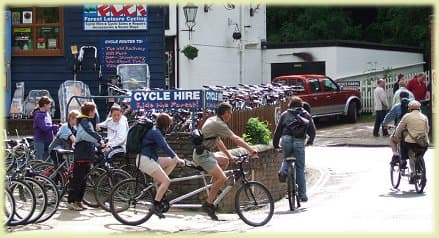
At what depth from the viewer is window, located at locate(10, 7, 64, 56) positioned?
1852cm

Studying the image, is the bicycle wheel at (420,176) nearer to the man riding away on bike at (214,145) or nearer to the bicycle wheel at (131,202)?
the man riding away on bike at (214,145)

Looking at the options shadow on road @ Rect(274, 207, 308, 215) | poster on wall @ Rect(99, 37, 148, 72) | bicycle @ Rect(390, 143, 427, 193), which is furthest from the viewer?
poster on wall @ Rect(99, 37, 148, 72)

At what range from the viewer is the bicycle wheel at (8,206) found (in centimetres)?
990

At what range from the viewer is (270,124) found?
16.4 meters

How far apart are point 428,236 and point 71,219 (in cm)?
469

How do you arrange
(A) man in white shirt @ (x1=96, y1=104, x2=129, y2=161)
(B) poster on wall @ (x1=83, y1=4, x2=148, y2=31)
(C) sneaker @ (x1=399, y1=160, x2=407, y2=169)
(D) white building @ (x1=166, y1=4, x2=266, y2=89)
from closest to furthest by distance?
1. (A) man in white shirt @ (x1=96, y1=104, x2=129, y2=161)
2. (C) sneaker @ (x1=399, y1=160, x2=407, y2=169)
3. (B) poster on wall @ (x1=83, y1=4, x2=148, y2=31)
4. (D) white building @ (x1=166, y1=4, x2=266, y2=89)

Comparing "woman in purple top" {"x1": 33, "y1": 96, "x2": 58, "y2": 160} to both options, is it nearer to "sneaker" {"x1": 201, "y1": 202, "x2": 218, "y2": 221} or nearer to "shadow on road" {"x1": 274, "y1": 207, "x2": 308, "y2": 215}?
"sneaker" {"x1": 201, "y1": 202, "x2": 218, "y2": 221}

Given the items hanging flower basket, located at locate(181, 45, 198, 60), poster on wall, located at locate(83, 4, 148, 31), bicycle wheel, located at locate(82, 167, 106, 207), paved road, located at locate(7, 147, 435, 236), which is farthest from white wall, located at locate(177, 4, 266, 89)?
bicycle wheel, located at locate(82, 167, 106, 207)

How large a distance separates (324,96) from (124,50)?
29.3 ft

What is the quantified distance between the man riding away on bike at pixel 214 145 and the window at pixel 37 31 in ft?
28.9

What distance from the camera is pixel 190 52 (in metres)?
25.3

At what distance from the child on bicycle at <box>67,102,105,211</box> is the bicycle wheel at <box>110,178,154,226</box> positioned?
2.93 feet

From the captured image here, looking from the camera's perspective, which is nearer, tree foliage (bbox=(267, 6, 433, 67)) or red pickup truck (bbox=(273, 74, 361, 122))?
red pickup truck (bbox=(273, 74, 361, 122))

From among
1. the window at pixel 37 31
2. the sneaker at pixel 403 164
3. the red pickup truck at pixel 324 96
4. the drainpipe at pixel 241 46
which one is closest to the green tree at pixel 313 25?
the drainpipe at pixel 241 46
